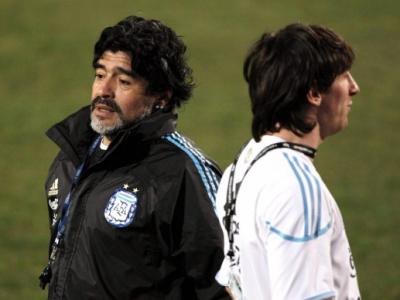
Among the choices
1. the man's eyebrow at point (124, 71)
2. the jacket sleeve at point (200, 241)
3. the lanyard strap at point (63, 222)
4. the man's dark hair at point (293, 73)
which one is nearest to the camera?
the man's dark hair at point (293, 73)

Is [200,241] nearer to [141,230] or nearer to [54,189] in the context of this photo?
[141,230]

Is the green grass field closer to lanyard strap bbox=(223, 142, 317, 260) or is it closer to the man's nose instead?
the man's nose

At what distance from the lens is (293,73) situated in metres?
3.78

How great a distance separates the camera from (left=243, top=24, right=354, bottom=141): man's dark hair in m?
3.78

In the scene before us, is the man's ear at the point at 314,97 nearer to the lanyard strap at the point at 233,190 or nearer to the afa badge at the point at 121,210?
the lanyard strap at the point at 233,190

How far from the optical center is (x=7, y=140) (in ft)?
49.9

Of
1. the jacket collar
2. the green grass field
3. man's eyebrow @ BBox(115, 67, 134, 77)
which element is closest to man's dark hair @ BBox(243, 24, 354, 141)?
the jacket collar

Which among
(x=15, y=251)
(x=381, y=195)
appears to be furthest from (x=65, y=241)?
(x=381, y=195)

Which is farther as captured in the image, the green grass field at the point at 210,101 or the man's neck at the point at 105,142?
the green grass field at the point at 210,101

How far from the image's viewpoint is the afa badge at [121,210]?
485 centimetres

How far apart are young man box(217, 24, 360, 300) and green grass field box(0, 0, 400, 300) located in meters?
6.53

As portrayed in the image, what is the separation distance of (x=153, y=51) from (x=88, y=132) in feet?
1.54

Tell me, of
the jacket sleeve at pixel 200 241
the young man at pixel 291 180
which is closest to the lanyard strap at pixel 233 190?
the young man at pixel 291 180

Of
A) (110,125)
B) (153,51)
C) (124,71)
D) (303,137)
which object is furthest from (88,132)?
(303,137)
